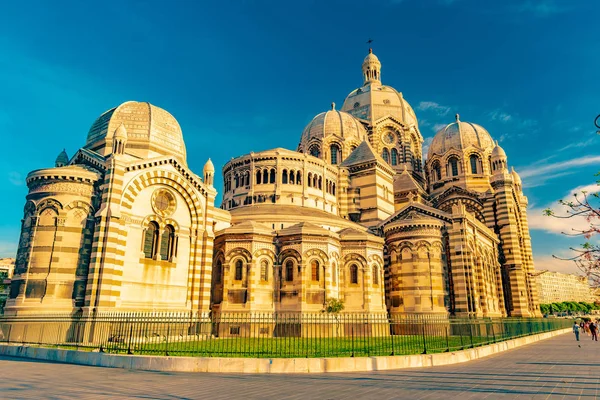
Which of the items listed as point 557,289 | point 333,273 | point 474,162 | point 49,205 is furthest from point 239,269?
point 557,289

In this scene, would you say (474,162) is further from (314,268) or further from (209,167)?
(209,167)

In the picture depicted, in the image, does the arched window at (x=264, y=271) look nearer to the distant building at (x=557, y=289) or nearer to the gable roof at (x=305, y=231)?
the gable roof at (x=305, y=231)

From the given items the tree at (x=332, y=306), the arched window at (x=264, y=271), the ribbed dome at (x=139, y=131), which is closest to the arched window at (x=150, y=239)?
the ribbed dome at (x=139, y=131)

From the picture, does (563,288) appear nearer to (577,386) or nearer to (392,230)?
(392,230)

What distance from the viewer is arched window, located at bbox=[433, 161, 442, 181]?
5241 centimetres

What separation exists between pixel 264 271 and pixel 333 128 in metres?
24.7

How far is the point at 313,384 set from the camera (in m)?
10.0

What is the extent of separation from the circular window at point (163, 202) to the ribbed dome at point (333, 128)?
2523cm

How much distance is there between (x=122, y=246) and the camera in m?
22.9

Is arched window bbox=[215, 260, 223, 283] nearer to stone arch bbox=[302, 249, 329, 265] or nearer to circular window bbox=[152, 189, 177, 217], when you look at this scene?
circular window bbox=[152, 189, 177, 217]

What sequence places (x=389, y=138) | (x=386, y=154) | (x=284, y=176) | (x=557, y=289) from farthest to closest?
(x=557, y=289), (x=389, y=138), (x=386, y=154), (x=284, y=176)

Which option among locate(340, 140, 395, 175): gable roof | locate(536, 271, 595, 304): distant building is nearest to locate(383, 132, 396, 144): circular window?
locate(340, 140, 395, 175): gable roof

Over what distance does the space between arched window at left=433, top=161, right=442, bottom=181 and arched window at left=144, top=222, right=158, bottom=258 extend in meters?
38.5

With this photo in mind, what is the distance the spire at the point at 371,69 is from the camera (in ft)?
203
